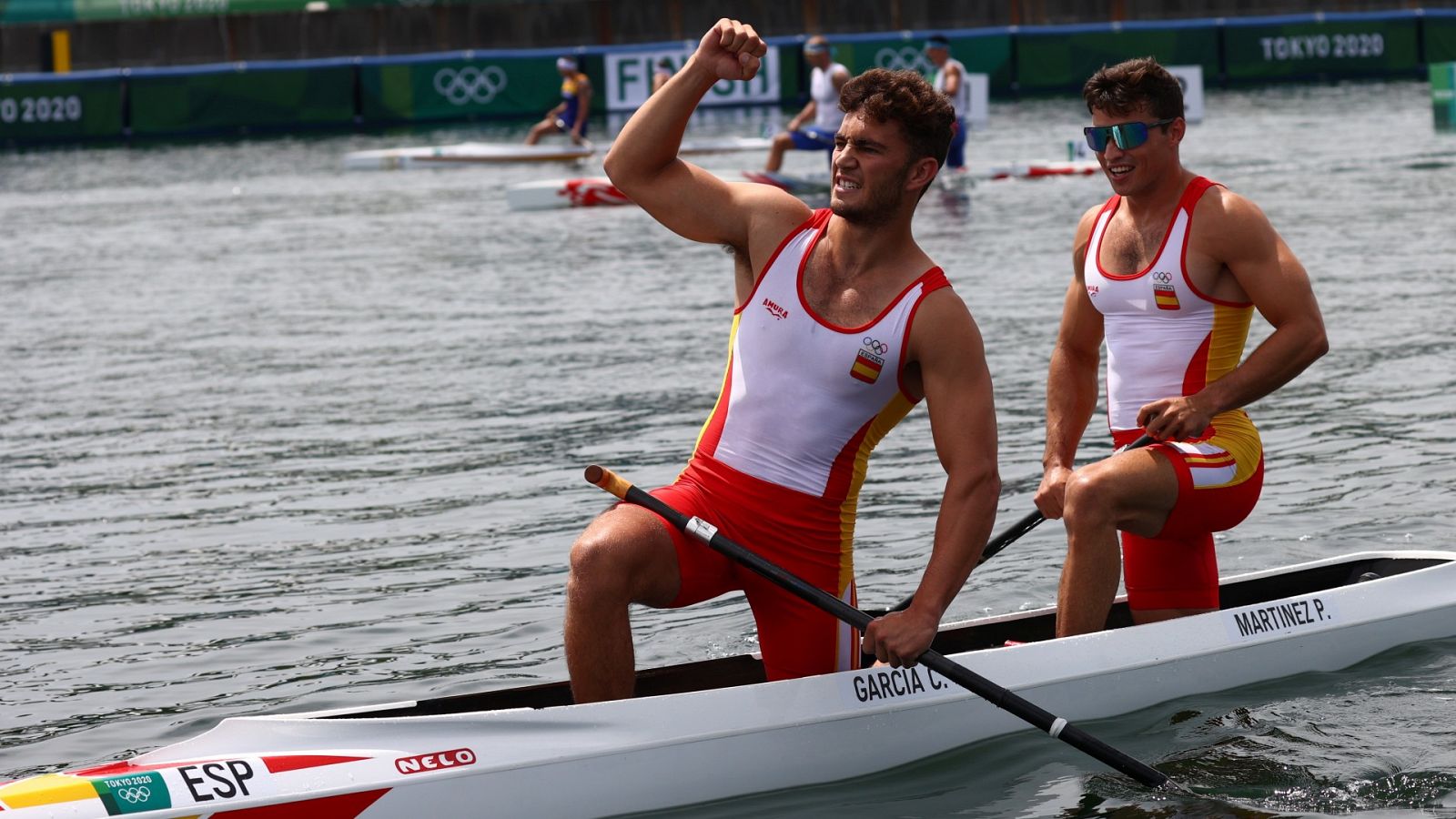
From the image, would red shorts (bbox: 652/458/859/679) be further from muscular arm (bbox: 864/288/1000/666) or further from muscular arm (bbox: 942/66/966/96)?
muscular arm (bbox: 942/66/966/96)

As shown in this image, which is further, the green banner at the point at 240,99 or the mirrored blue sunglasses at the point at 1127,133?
the green banner at the point at 240,99

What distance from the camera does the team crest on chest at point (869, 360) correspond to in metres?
5.19

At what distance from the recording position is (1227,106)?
3431 cm

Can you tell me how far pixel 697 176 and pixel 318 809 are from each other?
202 centimetres

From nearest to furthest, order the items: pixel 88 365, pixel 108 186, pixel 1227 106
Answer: pixel 88 365 → pixel 108 186 → pixel 1227 106

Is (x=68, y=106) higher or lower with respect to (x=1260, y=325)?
higher

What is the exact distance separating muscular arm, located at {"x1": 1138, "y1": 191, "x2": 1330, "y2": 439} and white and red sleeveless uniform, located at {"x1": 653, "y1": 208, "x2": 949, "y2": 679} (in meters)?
1.04

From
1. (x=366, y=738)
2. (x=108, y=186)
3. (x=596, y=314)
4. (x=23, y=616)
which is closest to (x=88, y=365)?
(x=596, y=314)

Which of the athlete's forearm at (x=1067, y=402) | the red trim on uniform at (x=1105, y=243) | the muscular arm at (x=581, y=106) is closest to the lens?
the red trim on uniform at (x=1105, y=243)

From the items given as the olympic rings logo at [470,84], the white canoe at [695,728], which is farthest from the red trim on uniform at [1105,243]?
the olympic rings logo at [470,84]

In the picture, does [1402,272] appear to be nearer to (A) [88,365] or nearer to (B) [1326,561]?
(B) [1326,561]

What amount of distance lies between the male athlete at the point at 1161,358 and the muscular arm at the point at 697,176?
4.39 feet

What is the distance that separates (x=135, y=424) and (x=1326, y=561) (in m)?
7.50

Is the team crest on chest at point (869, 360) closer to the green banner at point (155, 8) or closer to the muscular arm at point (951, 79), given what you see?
the muscular arm at point (951, 79)
